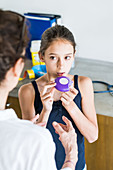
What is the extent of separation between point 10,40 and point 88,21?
4.66 ft

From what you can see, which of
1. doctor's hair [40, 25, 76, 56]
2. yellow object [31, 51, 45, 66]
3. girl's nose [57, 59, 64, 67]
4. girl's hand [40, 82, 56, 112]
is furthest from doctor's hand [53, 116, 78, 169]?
yellow object [31, 51, 45, 66]

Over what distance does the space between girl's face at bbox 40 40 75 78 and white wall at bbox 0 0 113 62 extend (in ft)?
2.73

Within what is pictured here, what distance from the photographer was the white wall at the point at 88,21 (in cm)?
184

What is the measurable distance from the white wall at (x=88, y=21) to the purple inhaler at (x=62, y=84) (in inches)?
35.7

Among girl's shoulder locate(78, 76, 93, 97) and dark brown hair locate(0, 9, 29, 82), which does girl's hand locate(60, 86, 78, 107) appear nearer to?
girl's shoulder locate(78, 76, 93, 97)

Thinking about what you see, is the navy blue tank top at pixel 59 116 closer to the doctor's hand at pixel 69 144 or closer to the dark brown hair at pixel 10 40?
the doctor's hand at pixel 69 144

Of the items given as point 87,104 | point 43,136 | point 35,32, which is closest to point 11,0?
point 35,32

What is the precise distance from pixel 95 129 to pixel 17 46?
0.69m

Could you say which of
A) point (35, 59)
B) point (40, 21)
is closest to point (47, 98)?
point (35, 59)

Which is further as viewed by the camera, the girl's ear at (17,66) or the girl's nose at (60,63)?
the girl's nose at (60,63)

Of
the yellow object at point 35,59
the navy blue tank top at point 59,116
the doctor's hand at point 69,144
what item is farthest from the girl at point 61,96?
the yellow object at point 35,59

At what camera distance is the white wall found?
72.6 inches

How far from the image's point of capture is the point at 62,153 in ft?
3.95

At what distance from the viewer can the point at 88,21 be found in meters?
1.91
